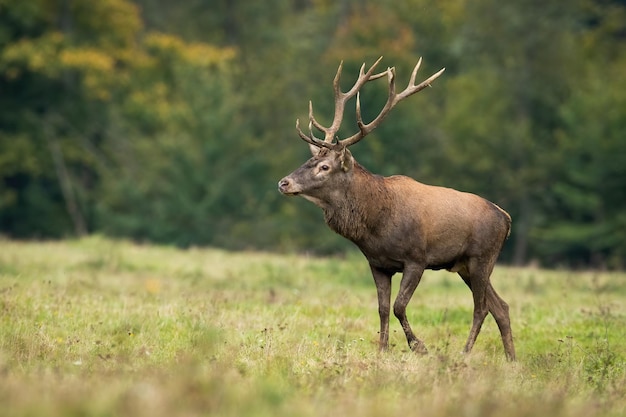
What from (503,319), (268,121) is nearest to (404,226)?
(503,319)

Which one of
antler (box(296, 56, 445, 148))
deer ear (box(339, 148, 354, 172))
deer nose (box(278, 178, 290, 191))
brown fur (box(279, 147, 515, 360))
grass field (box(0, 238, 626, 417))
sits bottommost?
grass field (box(0, 238, 626, 417))

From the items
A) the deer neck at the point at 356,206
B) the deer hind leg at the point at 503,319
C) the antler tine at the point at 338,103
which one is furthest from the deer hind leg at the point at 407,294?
the antler tine at the point at 338,103

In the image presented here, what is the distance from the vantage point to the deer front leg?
10484mm

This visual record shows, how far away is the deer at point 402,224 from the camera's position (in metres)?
10.6

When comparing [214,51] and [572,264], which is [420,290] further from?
[214,51]

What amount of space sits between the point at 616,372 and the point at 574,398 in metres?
2.03

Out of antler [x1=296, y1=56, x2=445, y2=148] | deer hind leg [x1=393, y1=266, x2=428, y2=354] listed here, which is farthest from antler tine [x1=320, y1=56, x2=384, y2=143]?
deer hind leg [x1=393, y1=266, x2=428, y2=354]

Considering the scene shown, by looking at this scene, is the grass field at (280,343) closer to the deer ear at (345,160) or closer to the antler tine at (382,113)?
the deer ear at (345,160)

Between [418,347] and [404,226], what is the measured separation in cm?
128

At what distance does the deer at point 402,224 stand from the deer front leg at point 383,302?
1 cm

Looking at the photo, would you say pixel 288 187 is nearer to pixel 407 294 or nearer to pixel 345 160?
pixel 345 160

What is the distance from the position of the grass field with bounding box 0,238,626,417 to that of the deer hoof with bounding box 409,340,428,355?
129mm

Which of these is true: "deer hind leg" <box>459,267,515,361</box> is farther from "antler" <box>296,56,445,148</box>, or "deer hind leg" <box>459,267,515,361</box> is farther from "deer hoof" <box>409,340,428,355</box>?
"antler" <box>296,56,445,148</box>

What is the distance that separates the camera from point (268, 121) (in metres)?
46.0
